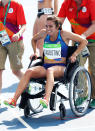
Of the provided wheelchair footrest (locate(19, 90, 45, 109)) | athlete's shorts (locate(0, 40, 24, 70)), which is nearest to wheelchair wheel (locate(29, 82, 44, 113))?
wheelchair footrest (locate(19, 90, 45, 109))

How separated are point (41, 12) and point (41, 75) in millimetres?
2005

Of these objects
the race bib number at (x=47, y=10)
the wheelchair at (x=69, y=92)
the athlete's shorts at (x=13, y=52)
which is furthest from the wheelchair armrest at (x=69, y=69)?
the race bib number at (x=47, y=10)

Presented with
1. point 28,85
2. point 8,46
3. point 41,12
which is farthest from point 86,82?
point 41,12

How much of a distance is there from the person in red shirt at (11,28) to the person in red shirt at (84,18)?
611mm

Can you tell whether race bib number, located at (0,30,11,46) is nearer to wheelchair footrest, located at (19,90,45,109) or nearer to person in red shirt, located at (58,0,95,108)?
person in red shirt, located at (58,0,95,108)

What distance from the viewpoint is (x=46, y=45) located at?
5.89m

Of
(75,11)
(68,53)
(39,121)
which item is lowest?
(39,121)

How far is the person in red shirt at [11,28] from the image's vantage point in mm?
6426

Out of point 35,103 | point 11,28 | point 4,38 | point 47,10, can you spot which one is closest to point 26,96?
point 35,103

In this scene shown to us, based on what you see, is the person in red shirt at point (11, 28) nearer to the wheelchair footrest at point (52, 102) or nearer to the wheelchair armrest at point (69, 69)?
the wheelchair armrest at point (69, 69)

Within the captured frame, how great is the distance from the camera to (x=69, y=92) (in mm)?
5523

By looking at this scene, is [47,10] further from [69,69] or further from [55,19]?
[69,69]

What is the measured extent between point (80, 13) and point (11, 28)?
1.05 meters

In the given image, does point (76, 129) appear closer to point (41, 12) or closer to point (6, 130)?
point (6, 130)
